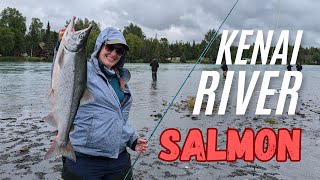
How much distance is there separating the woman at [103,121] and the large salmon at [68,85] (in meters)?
0.18

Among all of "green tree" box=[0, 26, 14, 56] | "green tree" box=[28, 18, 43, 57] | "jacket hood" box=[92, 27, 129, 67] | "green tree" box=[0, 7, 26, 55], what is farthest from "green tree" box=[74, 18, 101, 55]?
"green tree" box=[0, 26, 14, 56]

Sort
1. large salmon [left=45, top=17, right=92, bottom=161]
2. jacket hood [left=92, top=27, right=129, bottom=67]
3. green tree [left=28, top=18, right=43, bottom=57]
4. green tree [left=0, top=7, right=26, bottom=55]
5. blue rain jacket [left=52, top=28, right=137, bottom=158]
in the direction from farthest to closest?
1. green tree [left=28, top=18, right=43, bottom=57]
2. green tree [left=0, top=7, right=26, bottom=55]
3. jacket hood [left=92, top=27, right=129, bottom=67]
4. blue rain jacket [left=52, top=28, right=137, bottom=158]
5. large salmon [left=45, top=17, right=92, bottom=161]

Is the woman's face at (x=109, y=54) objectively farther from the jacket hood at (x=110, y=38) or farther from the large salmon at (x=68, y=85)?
the large salmon at (x=68, y=85)

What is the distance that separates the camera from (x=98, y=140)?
3.43 metres

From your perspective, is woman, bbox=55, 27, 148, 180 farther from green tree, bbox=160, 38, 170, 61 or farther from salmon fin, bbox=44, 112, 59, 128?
green tree, bbox=160, 38, 170, 61

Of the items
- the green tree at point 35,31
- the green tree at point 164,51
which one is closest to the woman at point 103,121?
the green tree at point 35,31

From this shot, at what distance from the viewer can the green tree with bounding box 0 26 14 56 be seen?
112 metres

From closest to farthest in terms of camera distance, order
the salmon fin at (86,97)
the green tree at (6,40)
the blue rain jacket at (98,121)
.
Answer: the salmon fin at (86,97), the blue rain jacket at (98,121), the green tree at (6,40)

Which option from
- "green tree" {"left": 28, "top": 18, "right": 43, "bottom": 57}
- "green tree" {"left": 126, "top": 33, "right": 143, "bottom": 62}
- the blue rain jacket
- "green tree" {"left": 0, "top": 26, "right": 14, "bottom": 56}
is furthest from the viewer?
"green tree" {"left": 126, "top": 33, "right": 143, "bottom": 62}

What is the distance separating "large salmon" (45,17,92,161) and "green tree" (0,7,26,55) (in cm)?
12844

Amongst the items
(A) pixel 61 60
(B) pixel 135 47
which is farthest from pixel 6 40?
(A) pixel 61 60

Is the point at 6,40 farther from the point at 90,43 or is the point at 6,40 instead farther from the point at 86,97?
the point at 86,97

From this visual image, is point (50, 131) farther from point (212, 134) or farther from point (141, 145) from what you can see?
point (141, 145)

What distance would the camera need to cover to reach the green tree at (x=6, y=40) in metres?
112
